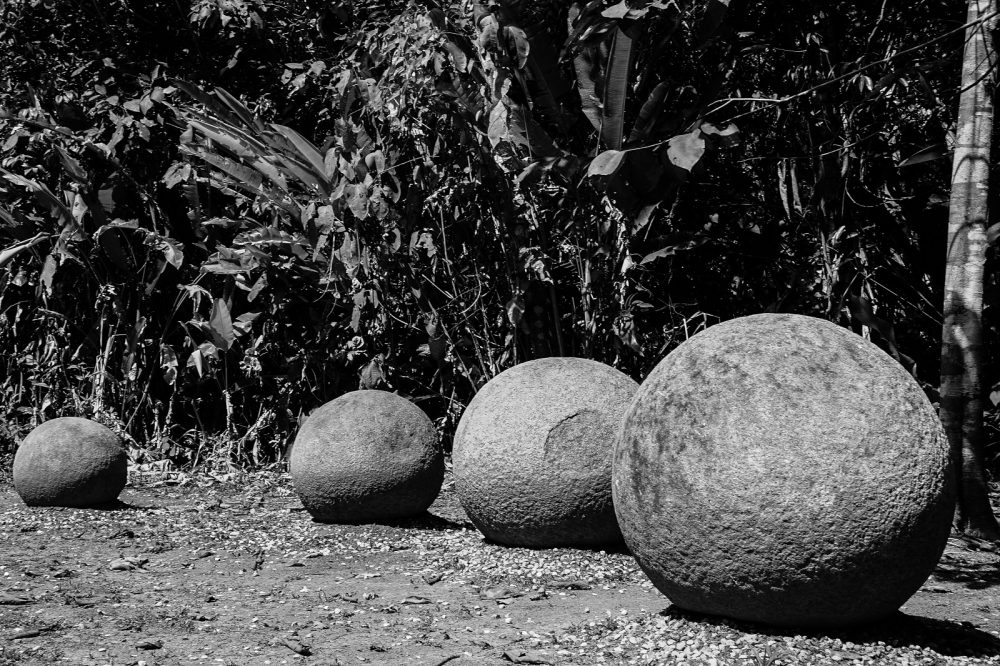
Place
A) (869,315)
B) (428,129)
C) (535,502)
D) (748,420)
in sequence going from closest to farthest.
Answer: (748,420) < (535,502) < (869,315) < (428,129)

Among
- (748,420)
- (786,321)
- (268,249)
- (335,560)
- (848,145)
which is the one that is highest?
(848,145)

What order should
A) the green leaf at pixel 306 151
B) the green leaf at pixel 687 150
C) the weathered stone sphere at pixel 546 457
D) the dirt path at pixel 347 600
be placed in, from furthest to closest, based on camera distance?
the green leaf at pixel 306 151
the green leaf at pixel 687 150
the weathered stone sphere at pixel 546 457
the dirt path at pixel 347 600

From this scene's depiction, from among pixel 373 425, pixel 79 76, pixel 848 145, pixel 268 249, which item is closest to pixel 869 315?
pixel 848 145

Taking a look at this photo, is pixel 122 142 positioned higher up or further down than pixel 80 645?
higher up

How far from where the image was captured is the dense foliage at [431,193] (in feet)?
26.9

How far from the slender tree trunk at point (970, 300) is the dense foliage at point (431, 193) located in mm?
458

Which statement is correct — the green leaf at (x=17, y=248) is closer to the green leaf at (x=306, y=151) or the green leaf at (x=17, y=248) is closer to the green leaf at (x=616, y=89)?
the green leaf at (x=306, y=151)

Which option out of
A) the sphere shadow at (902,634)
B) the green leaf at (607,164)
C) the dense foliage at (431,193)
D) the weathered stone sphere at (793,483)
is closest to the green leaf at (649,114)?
the dense foliage at (431,193)

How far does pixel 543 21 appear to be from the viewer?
332 inches

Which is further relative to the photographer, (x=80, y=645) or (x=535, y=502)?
(x=535, y=502)

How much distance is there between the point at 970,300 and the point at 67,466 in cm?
755

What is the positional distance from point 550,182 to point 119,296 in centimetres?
597

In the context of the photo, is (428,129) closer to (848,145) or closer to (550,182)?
(550,182)

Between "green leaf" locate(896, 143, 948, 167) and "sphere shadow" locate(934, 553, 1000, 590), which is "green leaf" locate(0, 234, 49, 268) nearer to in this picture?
"green leaf" locate(896, 143, 948, 167)
